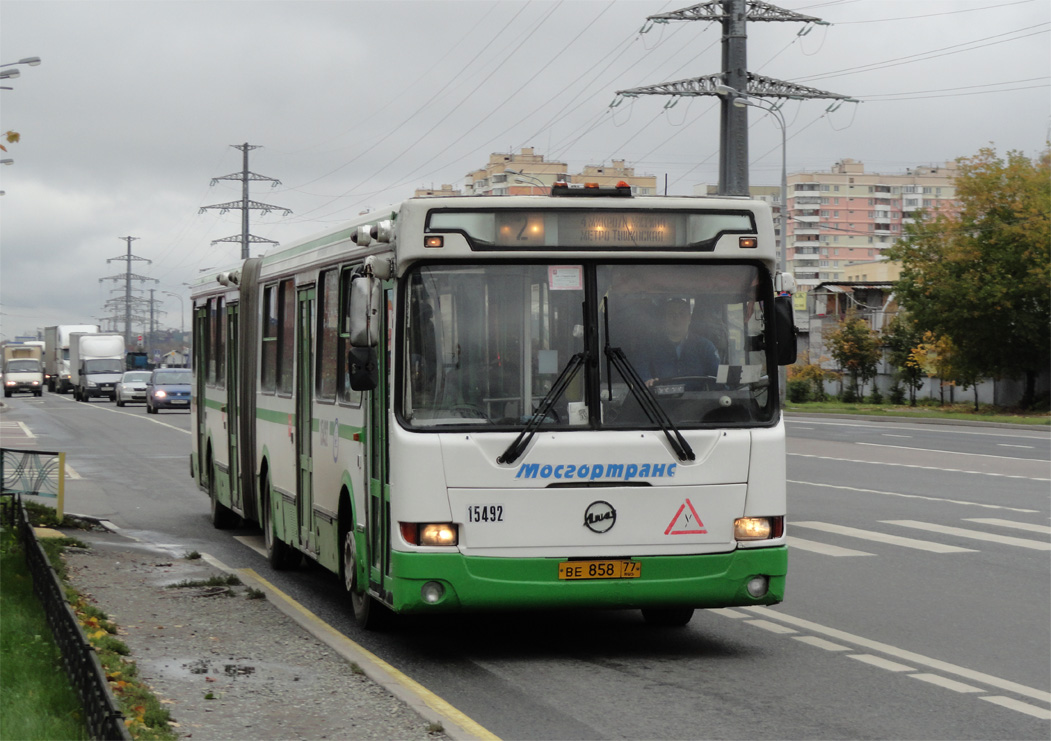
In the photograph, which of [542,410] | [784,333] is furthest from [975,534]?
[542,410]

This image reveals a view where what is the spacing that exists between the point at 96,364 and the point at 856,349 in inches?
1467

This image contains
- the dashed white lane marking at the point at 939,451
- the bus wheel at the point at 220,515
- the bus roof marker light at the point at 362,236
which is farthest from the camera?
the dashed white lane marking at the point at 939,451

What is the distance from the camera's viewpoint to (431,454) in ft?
27.3

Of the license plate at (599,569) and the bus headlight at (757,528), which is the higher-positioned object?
the bus headlight at (757,528)

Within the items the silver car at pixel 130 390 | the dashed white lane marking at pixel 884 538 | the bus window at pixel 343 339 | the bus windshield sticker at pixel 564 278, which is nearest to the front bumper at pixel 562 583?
the bus windshield sticker at pixel 564 278

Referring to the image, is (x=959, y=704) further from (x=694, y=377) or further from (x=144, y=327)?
(x=144, y=327)

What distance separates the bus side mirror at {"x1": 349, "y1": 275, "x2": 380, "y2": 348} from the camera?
873 cm

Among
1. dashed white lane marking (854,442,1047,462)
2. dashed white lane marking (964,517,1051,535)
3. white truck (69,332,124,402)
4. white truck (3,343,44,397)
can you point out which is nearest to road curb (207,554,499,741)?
dashed white lane marking (964,517,1051,535)

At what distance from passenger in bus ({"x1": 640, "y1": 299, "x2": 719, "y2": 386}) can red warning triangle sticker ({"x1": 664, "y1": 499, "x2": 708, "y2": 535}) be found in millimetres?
736

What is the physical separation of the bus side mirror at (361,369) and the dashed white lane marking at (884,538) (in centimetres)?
727

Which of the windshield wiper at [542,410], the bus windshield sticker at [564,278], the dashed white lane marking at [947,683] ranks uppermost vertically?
the bus windshield sticker at [564,278]

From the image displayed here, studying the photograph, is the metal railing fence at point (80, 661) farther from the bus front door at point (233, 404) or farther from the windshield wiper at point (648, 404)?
the bus front door at point (233, 404)

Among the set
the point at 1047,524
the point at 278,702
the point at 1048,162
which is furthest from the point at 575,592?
the point at 1048,162

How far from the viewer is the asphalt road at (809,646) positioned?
7.25 m
